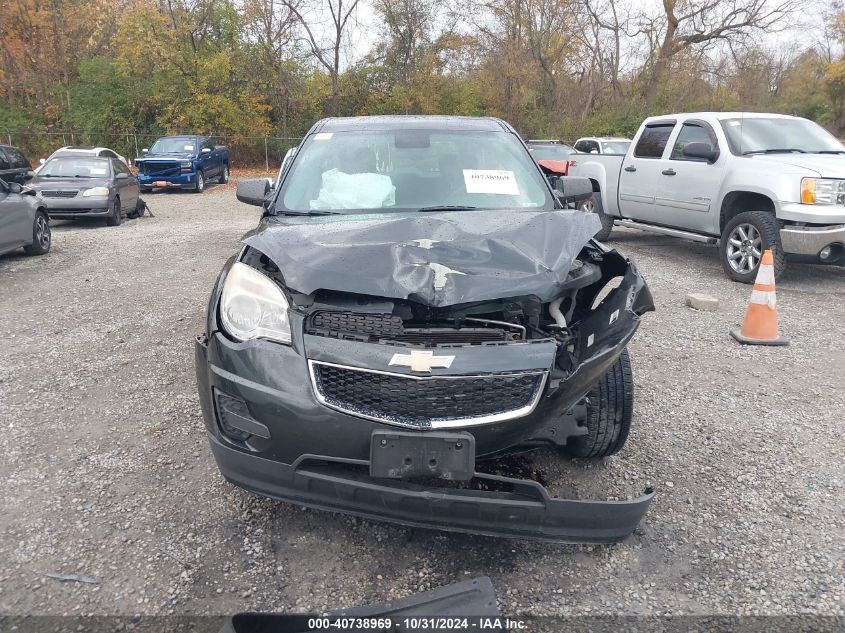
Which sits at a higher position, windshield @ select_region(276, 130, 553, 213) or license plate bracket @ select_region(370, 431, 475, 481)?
windshield @ select_region(276, 130, 553, 213)

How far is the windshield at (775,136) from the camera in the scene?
7.63 meters

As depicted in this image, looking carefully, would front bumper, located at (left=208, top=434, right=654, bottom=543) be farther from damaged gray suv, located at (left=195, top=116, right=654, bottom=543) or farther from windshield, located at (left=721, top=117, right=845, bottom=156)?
windshield, located at (left=721, top=117, right=845, bottom=156)

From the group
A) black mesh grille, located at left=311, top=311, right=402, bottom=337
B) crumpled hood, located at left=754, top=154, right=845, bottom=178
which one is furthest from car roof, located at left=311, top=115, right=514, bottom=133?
crumpled hood, located at left=754, top=154, right=845, bottom=178

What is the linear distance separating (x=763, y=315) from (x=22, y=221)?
362 inches

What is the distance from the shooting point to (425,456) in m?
2.21

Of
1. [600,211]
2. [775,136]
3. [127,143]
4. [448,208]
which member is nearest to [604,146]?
[600,211]

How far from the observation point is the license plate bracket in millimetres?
2207

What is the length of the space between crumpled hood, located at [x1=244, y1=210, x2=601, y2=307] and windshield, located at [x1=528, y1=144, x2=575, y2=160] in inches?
459

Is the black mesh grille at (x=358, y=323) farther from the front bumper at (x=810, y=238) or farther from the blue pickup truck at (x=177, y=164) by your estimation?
the blue pickup truck at (x=177, y=164)

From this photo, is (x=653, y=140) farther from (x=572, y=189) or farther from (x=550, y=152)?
(x=550, y=152)

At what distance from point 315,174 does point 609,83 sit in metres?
31.3

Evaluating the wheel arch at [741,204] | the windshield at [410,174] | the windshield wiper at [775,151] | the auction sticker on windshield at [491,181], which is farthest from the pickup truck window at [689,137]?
the auction sticker on windshield at [491,181]

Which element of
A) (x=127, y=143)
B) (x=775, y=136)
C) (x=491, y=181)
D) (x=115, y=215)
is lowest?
(x=115, y=215)

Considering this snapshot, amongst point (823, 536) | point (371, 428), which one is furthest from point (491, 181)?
point (823, 536)
